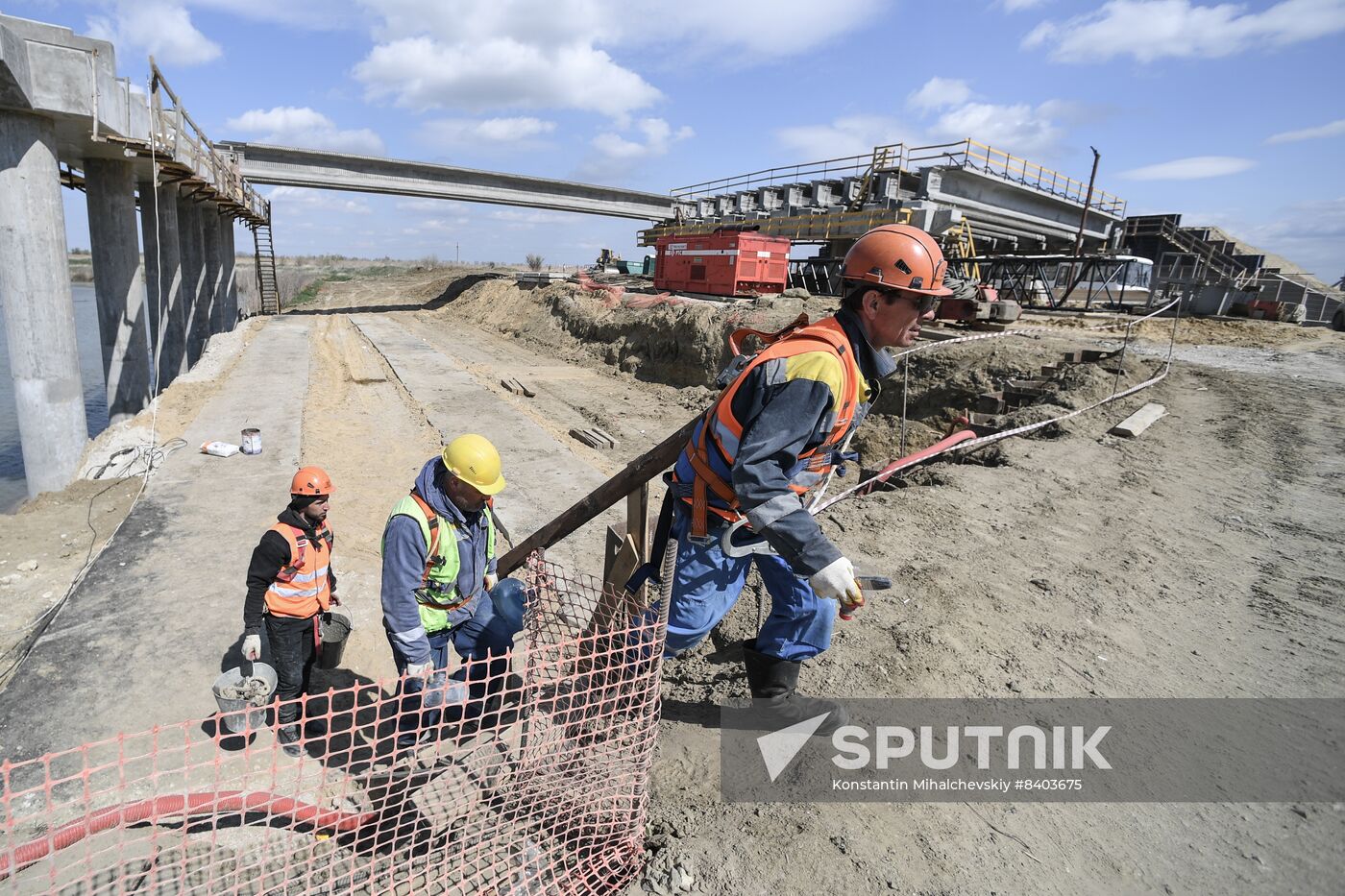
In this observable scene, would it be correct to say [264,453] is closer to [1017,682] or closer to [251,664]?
[251,664]

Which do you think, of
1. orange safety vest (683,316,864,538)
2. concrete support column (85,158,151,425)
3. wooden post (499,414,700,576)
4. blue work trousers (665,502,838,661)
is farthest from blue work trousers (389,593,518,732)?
concrete support column (85,158,151,425)

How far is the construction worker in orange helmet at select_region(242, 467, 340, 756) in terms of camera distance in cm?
332

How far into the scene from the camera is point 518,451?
913 centimetres

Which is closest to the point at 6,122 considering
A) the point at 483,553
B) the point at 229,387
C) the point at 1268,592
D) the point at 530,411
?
the point at 229,387

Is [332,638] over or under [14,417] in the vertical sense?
over

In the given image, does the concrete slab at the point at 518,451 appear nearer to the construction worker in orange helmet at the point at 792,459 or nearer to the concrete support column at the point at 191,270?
A: the construction worker in orange helmet at the point at 792,459

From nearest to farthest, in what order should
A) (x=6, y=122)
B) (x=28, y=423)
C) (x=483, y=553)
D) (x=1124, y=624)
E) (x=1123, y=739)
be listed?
(x=1123, y=739) < (x=483, y=553) < (x=1124, y=624) < (x=6, y=122) < (x=28, y=423)

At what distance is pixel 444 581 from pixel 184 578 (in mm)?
3268

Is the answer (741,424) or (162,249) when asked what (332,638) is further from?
(162,249)

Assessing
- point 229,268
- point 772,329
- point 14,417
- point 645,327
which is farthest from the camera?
point 229,268

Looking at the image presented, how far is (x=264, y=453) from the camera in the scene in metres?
8.04

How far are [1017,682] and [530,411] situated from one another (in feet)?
33.6

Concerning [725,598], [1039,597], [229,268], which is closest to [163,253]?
[229,268]

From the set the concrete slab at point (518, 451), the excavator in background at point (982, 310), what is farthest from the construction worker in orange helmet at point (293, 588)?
the excavator in background at point (982, 310)
